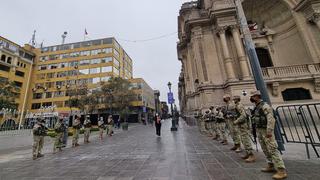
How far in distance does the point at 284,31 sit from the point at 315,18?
151 inches

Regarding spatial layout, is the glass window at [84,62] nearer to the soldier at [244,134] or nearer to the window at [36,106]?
the window at [36,106]

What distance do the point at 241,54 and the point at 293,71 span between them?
16.1ft

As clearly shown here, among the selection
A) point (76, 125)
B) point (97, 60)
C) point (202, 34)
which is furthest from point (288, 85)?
point (97, 60)

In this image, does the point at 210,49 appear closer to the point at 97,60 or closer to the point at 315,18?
the point at 315,18

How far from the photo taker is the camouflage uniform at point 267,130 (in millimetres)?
3547

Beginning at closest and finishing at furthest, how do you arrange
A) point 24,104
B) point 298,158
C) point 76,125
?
point 298,158
point 76,125
point 24,104

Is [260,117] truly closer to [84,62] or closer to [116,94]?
[116,94]

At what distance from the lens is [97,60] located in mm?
47156

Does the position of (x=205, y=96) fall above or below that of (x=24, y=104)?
below

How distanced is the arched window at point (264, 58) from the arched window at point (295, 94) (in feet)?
16.8

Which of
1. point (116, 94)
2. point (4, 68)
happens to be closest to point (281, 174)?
point (116, 94)

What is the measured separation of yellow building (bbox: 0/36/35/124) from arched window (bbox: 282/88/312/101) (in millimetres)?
54185

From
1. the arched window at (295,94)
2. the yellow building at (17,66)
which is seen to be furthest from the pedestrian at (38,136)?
the yellow building at (17,66)

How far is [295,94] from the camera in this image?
15.4 m
